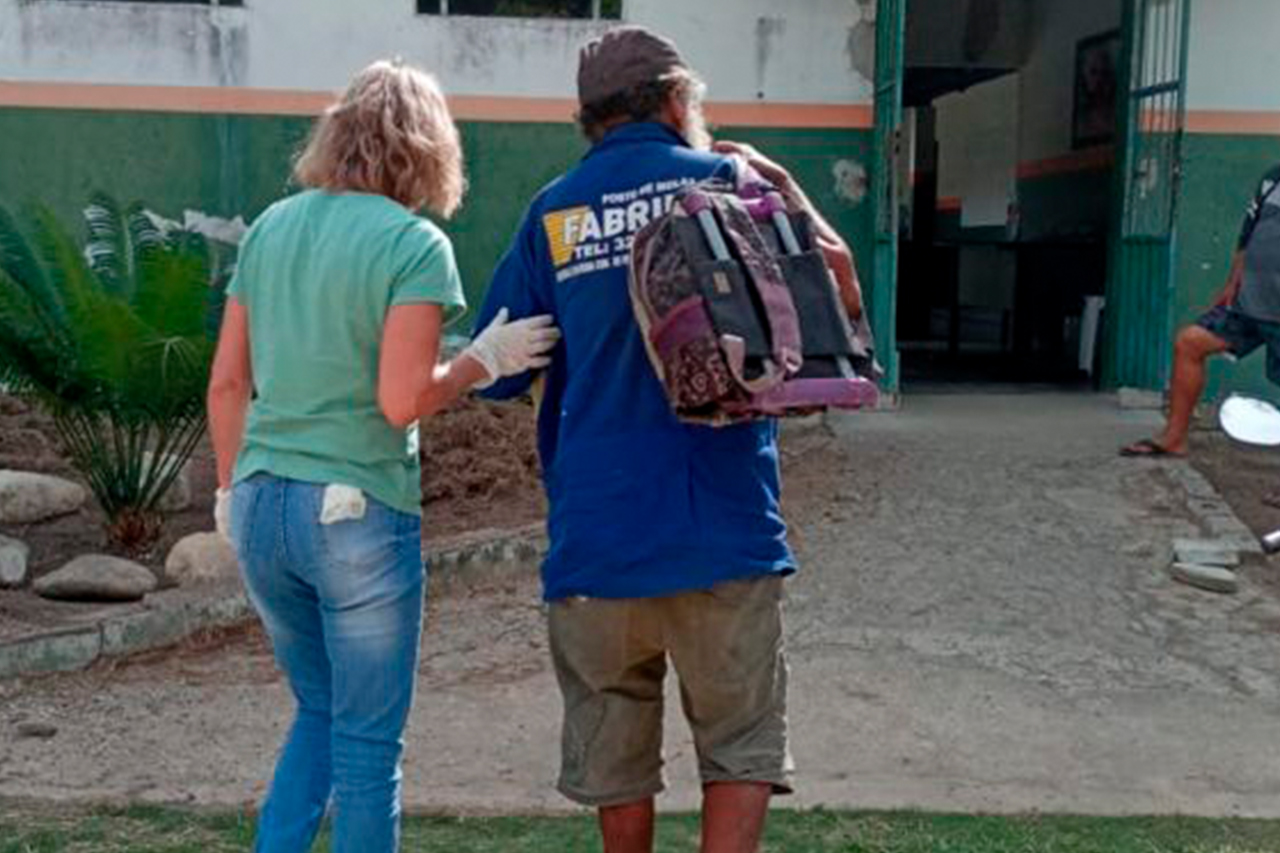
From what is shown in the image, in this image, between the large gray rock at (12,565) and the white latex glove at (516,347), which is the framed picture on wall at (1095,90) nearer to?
the large gray rock at (12,565)

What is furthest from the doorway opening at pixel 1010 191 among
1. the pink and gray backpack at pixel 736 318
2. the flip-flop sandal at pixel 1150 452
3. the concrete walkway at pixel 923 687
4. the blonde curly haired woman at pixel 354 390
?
the pink and gray backpack at pixel 736 318

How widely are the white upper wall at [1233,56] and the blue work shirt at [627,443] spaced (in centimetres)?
845

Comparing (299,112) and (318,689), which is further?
(299,112)

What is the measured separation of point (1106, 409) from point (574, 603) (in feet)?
26.2

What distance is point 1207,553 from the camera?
741cm

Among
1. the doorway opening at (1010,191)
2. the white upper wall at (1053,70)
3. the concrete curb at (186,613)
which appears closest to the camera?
the concrete curb at (186,613)

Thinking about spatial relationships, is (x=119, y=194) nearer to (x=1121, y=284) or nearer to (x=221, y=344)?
(x=1121, y=284)

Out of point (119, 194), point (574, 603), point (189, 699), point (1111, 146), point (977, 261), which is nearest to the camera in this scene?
point (574, 603)

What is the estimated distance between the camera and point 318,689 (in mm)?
3678

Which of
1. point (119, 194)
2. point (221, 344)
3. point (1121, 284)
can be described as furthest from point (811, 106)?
point (221, 344)

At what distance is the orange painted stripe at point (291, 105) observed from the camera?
1038 cm

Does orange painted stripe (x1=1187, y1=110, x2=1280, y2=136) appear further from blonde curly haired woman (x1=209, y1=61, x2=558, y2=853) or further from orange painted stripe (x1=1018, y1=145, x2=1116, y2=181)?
blonde curly haired woman (x1=209, y1=61, x2=558, y2=853)

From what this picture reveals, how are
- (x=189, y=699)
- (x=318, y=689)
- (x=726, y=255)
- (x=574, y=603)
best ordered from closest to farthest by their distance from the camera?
1. (x=726, y=255)
2. (x=574, y=603)
3. (x=318, y=689)
4. (x=189, y=699)

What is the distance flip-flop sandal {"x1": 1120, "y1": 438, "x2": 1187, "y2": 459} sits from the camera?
902 centimetres
